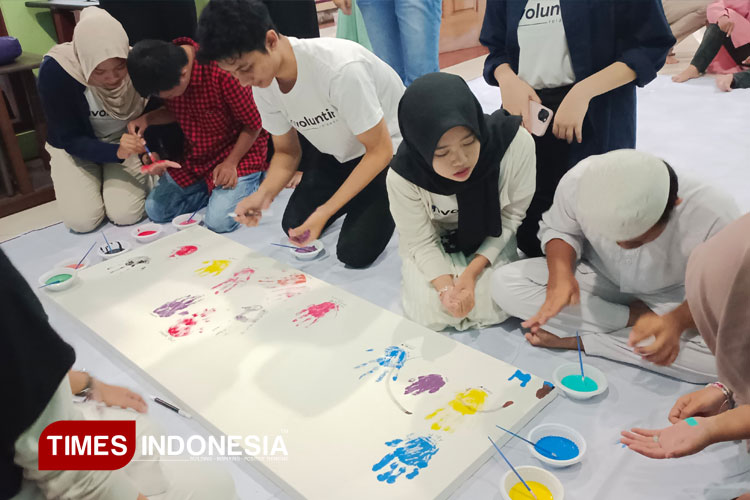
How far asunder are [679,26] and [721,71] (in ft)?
1.93

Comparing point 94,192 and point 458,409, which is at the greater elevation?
point 94,192

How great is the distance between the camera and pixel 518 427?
4.83 ft

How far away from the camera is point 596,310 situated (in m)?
1.71

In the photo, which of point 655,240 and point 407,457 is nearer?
point 407,457

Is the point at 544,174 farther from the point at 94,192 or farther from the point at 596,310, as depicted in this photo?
the point at 94,192

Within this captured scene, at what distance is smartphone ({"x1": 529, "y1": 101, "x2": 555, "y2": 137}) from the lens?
6.50 ft

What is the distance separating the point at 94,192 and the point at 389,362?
184 cm

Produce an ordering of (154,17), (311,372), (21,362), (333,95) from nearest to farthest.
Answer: (21,362) → (311,372) → (333,95) → (154,17)

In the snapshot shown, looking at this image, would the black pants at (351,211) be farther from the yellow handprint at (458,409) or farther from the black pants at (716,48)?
the black pants at (716,48)

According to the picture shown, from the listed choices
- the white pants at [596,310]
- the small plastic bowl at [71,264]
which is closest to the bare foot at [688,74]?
the white pants at [596,310]

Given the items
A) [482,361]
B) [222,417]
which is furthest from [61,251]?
[482,361]

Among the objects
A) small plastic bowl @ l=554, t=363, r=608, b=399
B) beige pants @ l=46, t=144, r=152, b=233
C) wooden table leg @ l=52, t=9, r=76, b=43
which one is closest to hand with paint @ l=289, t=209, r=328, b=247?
small plastic bowl @ l=554, t=363, r=608, b=399

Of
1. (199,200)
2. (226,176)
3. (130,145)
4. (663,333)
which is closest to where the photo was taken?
(663,333)

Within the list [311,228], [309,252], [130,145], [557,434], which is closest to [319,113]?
[311,228]
